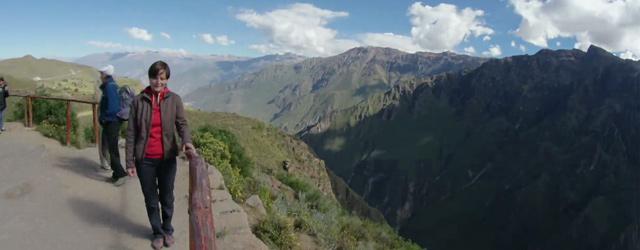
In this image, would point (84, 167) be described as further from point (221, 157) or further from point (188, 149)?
point (188, 149)

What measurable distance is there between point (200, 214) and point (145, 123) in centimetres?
271

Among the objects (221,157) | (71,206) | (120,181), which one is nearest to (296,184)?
(221,157)

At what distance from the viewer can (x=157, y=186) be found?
6.96 m

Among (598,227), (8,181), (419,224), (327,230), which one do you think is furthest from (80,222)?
(419,224)

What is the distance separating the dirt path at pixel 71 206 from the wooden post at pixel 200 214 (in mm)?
2941

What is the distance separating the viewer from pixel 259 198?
1074 centimetres

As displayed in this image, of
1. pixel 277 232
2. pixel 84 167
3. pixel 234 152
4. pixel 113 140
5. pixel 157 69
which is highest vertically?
pixel 157 69

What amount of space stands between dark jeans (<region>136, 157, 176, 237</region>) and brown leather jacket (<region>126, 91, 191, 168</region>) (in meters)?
0.15

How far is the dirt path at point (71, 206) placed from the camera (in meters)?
7.45

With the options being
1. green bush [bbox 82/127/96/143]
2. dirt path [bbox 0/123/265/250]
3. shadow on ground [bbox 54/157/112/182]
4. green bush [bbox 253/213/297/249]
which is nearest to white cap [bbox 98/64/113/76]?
dirt path [bbox 0/123/265/250]

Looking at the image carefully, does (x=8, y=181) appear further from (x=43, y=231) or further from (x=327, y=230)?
(x=327, y=230)

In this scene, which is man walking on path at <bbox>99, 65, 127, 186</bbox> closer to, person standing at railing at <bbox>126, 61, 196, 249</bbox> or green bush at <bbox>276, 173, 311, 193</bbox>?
person standing at railing at <bbox>126, 61, 196, 249</bbox>

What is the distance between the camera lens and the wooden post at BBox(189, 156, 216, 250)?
387 centimetres

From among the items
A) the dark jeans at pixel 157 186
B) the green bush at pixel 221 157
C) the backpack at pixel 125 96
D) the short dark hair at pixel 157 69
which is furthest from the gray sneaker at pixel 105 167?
the short dark hair at pixel 157 69
